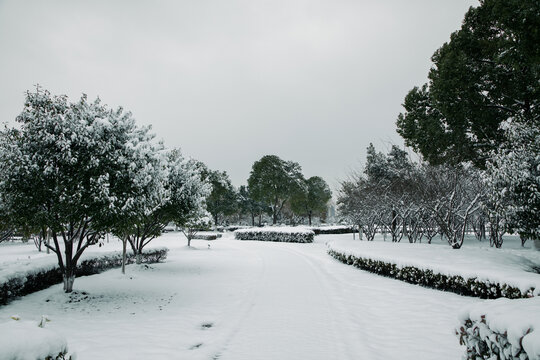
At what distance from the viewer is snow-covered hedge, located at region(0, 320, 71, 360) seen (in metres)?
2.40

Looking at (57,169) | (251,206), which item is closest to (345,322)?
(57,169)

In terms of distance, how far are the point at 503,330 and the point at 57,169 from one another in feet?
31.2

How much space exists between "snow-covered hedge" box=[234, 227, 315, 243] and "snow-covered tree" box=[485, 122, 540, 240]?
70.6 ft

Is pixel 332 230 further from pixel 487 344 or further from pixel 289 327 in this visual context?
pixel 487 344

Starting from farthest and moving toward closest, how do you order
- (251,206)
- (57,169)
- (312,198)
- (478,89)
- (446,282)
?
(251,206) → (312,198) → (478,89) → (446,282) → (57,169)

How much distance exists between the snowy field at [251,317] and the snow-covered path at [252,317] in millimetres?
19

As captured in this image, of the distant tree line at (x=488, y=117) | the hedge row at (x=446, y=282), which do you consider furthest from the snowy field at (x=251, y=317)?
the distant tree line at (x=488, y=117)

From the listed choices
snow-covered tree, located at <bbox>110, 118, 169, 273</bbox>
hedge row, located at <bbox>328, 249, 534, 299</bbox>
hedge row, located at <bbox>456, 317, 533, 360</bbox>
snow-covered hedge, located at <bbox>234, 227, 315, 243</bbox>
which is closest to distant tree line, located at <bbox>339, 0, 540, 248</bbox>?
hedge row, located at <bbox>328, 249, 534, 299</bbox>

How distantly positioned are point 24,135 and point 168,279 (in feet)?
22.7

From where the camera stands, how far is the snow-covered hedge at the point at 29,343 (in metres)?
2.40

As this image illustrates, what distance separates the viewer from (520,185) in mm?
9773

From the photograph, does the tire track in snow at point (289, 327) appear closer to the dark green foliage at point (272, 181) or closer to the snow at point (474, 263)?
the snow at point (474, 263)

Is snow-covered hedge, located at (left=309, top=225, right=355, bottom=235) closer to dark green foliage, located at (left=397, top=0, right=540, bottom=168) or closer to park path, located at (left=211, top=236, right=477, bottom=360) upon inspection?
dark green foliage, located at (left=397, top=0, right=540, bottom=168)

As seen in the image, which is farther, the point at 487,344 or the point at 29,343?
the point at 487,344
